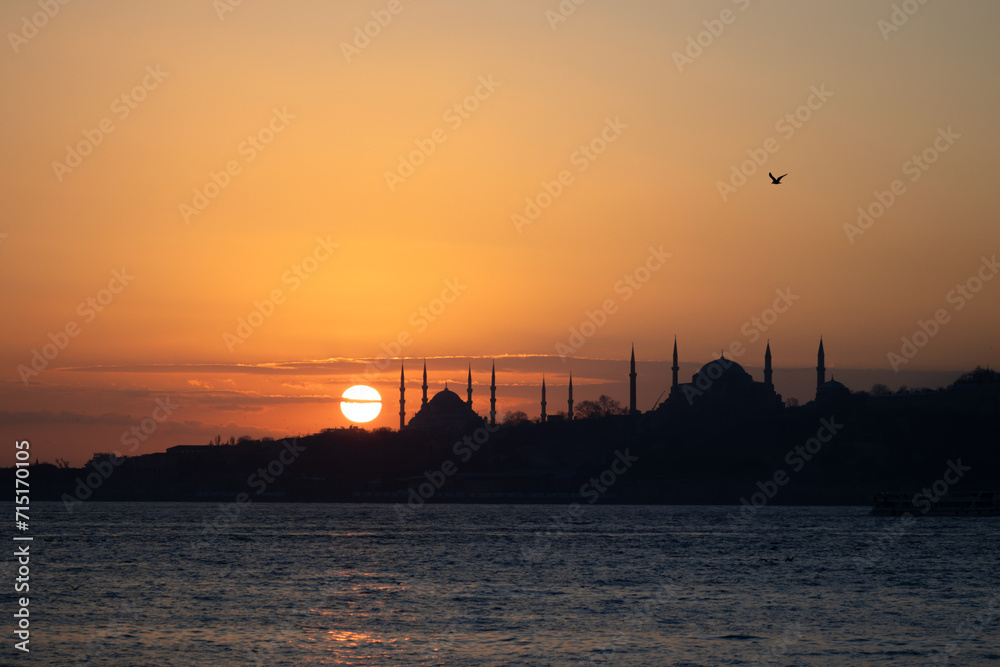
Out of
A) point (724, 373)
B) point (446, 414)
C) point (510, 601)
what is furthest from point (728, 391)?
point (510, 601)

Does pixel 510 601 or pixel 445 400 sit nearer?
pixel 510 601

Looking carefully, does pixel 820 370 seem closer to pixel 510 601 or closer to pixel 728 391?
pixel 728 391

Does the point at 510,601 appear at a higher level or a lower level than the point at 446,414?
lower

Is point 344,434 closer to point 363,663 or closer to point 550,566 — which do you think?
point 550,566

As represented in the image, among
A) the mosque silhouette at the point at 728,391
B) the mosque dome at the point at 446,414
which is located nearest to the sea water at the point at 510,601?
the mosque silhouette at the point at 728,391

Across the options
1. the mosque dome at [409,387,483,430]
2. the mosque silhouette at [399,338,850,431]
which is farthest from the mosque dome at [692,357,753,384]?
the mosque dome at [409,387,483,430]

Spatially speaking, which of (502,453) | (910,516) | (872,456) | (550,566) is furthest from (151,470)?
(550,566)

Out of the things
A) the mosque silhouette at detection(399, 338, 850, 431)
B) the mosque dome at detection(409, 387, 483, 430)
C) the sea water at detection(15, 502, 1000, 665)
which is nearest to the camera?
the sea water at detection(15, 502, 1000, 665)

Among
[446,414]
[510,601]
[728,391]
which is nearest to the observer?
[510,601]

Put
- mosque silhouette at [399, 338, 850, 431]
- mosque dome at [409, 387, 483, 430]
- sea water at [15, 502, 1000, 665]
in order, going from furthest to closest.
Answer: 1. mosque dome at [409, 387, 483, 430]
2. mosque silhouette at [399, 338, 850, 431]
3. sea water at [15, 502, 1000, 665]

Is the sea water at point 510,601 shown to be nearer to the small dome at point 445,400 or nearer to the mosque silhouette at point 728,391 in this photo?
the mosque silhouette at point 728,391

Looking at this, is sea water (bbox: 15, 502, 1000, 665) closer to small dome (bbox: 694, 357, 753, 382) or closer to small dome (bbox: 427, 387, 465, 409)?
small dome (bbox: 694, 357, 753, 382)

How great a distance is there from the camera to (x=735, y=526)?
82812mm

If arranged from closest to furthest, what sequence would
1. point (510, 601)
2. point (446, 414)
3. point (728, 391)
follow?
point (510, 601) → point (728, 391) → point (446, 414)
